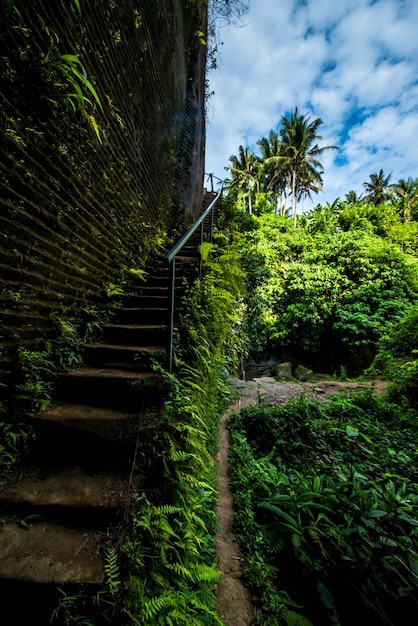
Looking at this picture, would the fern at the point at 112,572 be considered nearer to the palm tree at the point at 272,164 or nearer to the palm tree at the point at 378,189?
the palm tree at the point at 272,164

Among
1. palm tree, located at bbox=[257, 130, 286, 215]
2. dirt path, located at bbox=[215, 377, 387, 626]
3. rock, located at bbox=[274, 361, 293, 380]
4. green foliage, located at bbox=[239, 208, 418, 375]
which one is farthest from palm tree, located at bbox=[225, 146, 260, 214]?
dirt path, located at bbox=[215, 377, 387, 626]

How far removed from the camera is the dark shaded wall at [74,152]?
2.06m

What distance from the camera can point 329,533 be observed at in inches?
80.6

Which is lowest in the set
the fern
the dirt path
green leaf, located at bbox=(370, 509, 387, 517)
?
the dirt path

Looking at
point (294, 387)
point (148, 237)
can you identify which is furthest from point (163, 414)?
point (294, 387)

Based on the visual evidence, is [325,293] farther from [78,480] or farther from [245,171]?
[245,171]

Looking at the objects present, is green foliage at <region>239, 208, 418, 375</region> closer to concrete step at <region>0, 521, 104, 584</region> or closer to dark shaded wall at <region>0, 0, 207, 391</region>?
dark shaded wall at <region>0, 0, 207, 391</region>

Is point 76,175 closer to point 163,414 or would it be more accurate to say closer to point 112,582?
point 163,414

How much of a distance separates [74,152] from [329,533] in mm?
4315

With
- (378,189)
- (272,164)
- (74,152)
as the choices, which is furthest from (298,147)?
(74,152)

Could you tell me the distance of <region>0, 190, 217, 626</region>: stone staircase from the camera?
128 cm

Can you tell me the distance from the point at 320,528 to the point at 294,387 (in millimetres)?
4514

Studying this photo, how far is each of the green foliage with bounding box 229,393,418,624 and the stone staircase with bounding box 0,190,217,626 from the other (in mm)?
1301

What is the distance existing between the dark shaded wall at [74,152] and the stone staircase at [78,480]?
635 millimetres
